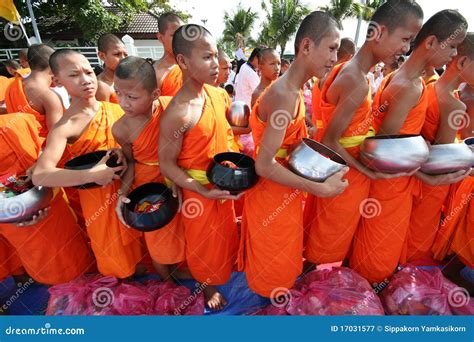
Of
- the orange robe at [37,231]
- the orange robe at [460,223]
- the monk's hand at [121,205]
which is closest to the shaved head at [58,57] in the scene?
the orange robe at [37,231]

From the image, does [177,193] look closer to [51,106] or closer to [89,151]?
[89,151]

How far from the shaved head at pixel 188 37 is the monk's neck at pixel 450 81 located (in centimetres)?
176

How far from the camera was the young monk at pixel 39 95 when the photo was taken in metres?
2.76

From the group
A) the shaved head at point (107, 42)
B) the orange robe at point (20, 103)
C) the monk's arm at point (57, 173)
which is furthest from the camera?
the shaved head at point (107, 42)

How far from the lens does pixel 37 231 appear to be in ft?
7.54

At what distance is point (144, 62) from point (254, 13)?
3741 cm

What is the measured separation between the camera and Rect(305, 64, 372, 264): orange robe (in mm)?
2072

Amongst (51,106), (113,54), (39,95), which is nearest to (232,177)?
(51,106)

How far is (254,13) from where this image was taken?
34.6 metres

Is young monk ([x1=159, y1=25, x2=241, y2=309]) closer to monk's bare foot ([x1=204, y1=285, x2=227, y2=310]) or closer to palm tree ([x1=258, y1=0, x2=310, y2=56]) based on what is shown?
monk's bare foot ([x1=204, y1=285, x2=227, y2=310])

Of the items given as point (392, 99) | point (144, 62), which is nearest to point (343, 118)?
point (392, 99)

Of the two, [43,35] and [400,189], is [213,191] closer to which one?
[400,189]

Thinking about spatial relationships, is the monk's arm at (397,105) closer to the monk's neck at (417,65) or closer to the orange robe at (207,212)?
the monk's neck at (417,65)

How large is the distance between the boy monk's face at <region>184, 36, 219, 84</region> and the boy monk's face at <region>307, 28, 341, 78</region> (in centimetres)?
64
